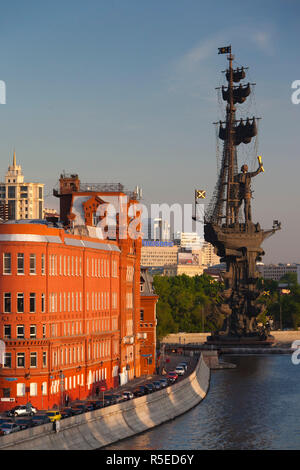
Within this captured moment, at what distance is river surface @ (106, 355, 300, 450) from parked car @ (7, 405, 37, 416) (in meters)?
8.18

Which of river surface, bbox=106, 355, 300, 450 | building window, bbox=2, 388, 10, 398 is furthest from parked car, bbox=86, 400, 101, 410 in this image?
building window, bbox=2, 388, 10, 398

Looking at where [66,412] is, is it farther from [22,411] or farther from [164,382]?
[164,382]

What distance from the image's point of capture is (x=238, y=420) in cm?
9319

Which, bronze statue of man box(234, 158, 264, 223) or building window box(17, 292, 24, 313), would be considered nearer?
building window box(17, 292, 24, 313)

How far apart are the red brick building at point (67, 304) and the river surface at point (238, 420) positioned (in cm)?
971

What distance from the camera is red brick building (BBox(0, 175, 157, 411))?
80.9m

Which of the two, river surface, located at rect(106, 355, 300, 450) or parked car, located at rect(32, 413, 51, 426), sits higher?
parked car, located at rect(32, 413, 51, 426)

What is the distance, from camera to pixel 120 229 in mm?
104562

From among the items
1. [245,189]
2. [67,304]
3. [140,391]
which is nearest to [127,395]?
[140,391]

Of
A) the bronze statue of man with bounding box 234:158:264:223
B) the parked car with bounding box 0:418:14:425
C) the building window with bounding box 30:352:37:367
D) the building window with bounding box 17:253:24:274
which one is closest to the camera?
the parked car with bounding box 0:418:14:425

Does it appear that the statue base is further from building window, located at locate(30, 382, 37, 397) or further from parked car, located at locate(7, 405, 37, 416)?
parked car, located at locate(7, 405, 37, 416)

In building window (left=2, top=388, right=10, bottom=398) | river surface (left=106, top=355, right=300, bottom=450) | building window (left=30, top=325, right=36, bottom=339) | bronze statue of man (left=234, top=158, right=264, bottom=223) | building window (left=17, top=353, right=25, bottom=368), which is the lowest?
river surface (left=106, top=355, right=300, bottom=450)

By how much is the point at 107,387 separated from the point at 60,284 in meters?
16.9
